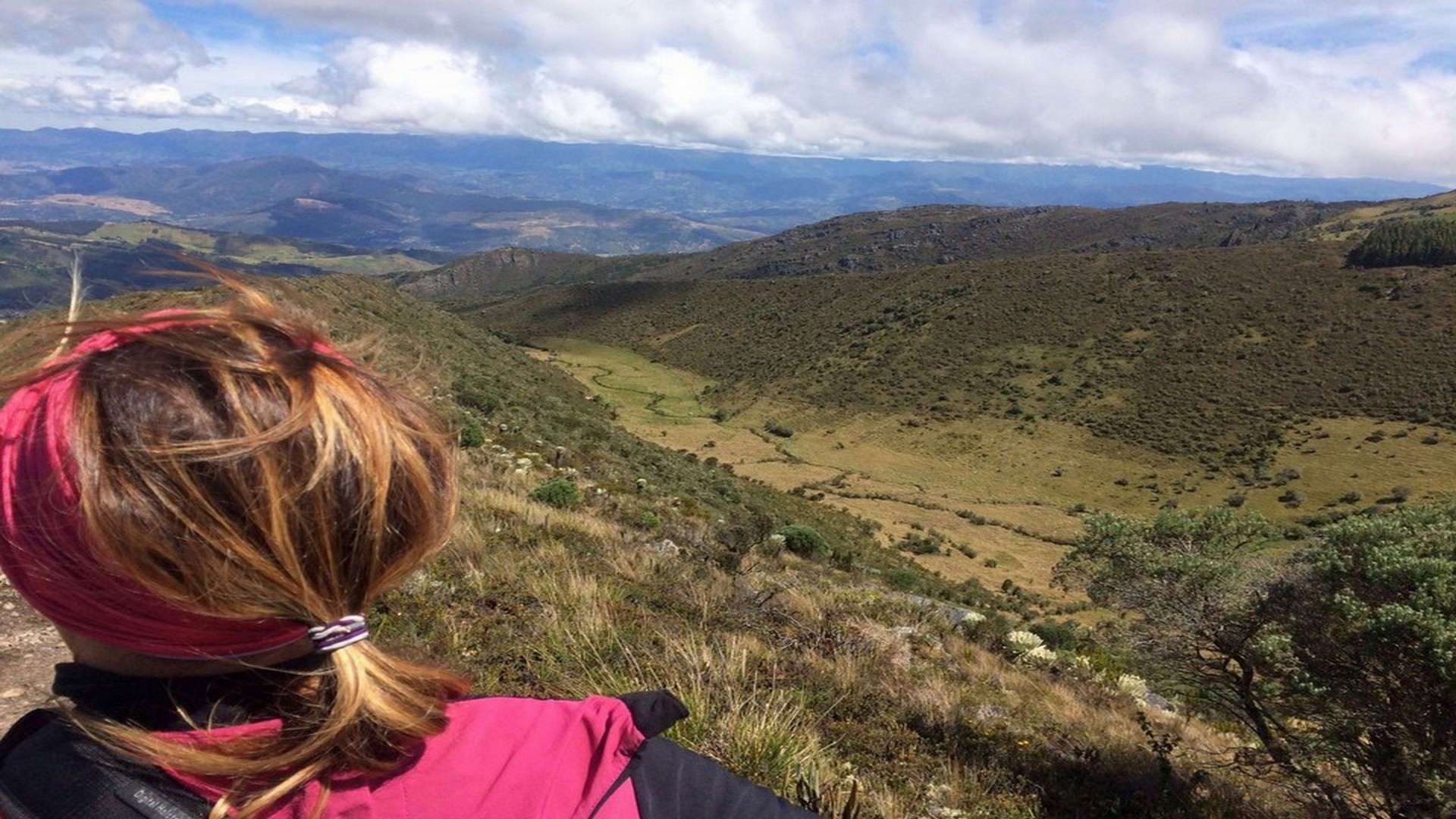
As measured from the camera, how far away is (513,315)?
10731 cm

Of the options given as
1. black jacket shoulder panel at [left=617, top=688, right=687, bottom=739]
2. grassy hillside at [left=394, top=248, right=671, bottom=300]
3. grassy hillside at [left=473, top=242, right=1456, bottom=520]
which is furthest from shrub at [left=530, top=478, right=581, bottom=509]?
grassy hillside at [left=394, top=248, right=671, bottom=300]

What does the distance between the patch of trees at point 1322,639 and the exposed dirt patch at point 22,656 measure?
635cm

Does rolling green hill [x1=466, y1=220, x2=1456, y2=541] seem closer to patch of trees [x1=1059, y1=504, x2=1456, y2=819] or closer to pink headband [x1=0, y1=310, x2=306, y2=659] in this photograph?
patch of trees [x1=1059, y1=504, x2=1456, y2=819]

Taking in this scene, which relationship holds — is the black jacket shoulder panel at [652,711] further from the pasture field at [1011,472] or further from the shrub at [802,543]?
the pasture field at [1011,472]

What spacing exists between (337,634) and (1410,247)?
265ft

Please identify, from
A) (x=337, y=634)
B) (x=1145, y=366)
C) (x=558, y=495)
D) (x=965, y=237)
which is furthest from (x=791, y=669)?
(x=965, y=237)

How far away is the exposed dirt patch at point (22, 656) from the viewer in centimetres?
352

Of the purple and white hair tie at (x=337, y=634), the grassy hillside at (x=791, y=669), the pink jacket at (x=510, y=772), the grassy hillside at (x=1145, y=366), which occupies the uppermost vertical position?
the purple and white hair tie at (x=337, y=634)

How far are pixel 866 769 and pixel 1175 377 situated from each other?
57.9 m

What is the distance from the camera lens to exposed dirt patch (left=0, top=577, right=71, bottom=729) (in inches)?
139

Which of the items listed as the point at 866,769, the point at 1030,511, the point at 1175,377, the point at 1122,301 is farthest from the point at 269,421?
the point at 1122,301

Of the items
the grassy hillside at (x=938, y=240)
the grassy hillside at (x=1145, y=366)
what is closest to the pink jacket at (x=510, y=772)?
the grassy hillside at (x=1145, y=366)

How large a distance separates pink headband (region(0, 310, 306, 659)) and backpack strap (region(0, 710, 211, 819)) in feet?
0.43

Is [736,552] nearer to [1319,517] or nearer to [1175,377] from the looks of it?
[1319,517]
